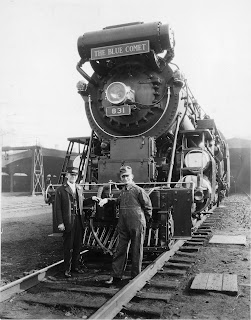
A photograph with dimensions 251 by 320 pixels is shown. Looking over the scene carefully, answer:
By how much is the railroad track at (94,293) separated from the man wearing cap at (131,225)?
16 cm

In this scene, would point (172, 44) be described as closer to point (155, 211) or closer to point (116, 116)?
point (116, 116)

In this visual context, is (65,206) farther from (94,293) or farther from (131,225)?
(94,293)

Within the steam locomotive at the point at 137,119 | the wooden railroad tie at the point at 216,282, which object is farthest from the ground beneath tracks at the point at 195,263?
the steam locomotive at the point at 137,119

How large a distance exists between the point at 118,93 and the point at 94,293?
10.1 feet

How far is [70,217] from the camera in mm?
4359

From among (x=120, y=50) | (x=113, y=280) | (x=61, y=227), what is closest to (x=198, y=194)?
(x=113, y=280)

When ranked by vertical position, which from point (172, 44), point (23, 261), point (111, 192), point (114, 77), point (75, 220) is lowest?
point (23, 261)

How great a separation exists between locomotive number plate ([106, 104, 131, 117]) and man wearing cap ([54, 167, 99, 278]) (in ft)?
4.57

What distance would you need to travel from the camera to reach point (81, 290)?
11.8ft

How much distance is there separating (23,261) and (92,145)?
229 cm

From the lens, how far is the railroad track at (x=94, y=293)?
3027mm

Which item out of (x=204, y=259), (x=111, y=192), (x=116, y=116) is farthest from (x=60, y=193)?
(x=204, y=259)

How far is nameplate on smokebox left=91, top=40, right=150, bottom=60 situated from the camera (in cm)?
532

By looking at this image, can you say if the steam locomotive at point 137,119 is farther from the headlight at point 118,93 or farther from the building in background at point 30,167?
the building in background at point 30,167
